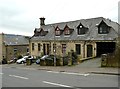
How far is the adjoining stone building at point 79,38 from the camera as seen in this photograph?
38.1 metres

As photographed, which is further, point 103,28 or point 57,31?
point 57,31

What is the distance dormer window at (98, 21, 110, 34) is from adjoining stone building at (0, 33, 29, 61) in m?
34.0

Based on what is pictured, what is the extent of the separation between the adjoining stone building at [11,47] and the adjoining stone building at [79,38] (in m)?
15.5

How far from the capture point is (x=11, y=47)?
67.9 metres

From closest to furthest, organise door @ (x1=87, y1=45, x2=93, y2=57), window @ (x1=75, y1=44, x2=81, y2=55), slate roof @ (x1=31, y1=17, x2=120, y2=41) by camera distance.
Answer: slate roof @ (x1=31, y1=17, x2=120, y2=41)
door @ (x1=87, y1=45, x2=93, y2=57)
window @ (x1=75, y1=44, x2=81, y2=55)

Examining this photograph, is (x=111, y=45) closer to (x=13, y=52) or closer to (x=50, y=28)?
(x=50, y=28)

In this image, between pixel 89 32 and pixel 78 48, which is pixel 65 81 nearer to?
pixel 89 32

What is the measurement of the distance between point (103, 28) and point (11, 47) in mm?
35263

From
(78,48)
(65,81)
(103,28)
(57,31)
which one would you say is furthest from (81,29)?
(65,81)

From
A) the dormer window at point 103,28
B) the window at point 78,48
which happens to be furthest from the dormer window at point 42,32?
the dormer window at point 103,28

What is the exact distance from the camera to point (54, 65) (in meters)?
35.7

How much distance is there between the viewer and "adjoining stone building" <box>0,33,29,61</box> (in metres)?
67.4

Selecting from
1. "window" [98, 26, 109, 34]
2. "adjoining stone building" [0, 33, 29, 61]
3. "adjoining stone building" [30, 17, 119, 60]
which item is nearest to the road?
"adjoining stone building" [30, 17, 119, 60]

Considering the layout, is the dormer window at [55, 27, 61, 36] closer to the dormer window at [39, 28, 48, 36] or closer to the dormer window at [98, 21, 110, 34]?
the dormer window at [39, 28, 48, 36]
